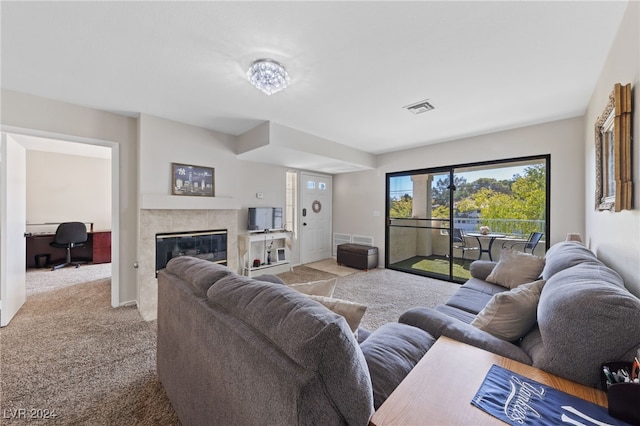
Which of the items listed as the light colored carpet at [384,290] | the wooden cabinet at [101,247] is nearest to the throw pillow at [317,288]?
the light colored carpet at [384,290]

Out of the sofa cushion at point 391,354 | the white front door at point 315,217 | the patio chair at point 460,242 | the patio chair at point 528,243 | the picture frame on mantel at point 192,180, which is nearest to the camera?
the sofa cushion at point 391,354

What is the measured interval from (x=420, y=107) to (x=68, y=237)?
6.57 meters

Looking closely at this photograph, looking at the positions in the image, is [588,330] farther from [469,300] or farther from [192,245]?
[192,245]

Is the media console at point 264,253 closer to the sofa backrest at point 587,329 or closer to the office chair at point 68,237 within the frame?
the office chair at point 68,237

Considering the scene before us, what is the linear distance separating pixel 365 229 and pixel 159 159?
4.01 m

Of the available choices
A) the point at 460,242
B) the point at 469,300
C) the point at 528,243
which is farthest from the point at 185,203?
the point at 528,243

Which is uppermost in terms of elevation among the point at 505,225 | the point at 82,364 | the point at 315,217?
the point at 315,217

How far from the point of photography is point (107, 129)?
306cm

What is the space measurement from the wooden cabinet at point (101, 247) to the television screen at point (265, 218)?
355 cm

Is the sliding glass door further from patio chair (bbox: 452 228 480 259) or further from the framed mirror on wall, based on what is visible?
the framed mirror on wall

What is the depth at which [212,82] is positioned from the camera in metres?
2.33

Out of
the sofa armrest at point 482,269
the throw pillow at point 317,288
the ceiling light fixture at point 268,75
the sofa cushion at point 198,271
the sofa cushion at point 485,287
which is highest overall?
the ceiling light fixture at point 268,75

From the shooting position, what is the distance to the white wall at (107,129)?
254 cm

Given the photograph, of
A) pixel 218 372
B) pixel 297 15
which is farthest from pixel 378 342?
pixel 297 15
